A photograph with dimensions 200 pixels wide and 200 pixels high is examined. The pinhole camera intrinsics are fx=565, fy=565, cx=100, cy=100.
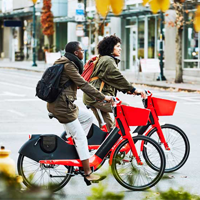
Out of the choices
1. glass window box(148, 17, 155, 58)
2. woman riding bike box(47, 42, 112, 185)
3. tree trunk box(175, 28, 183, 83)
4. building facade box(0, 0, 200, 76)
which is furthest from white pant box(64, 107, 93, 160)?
glass window box(148, 17, 155, 58)

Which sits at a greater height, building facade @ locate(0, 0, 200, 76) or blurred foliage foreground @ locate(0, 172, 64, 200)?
building facade @ locate(0, 0, 200, 76)

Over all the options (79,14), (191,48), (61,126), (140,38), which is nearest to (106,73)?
(61,126)

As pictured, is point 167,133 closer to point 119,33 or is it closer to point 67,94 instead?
point 67,94

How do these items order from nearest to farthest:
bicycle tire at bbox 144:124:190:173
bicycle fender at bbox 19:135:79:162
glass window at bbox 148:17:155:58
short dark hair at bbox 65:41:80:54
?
bicycle fender at bbox 19:135:79:162, short dark hair at bbox 65:41:80:54, bicycle tire at bbox 144:124:190:173, glass window at bbox 148:17:155:58

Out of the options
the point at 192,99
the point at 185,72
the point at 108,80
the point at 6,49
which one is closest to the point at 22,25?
the point at 6,49

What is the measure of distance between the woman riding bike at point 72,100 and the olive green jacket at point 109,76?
0.87 meters

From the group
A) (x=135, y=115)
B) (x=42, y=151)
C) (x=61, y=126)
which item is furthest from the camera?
(x=61, y=126)

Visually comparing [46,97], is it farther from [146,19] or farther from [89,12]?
[89,12]

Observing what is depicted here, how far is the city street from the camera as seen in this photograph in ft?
20.4

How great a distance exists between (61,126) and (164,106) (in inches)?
197

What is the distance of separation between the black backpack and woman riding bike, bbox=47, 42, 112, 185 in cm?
9

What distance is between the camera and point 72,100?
606 centimetres

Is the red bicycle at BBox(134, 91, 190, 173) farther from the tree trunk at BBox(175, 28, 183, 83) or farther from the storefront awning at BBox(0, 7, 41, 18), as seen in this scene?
the storefront awning at BBox(0, 7, 41, 18)

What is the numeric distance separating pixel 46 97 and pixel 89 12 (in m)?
36.9
